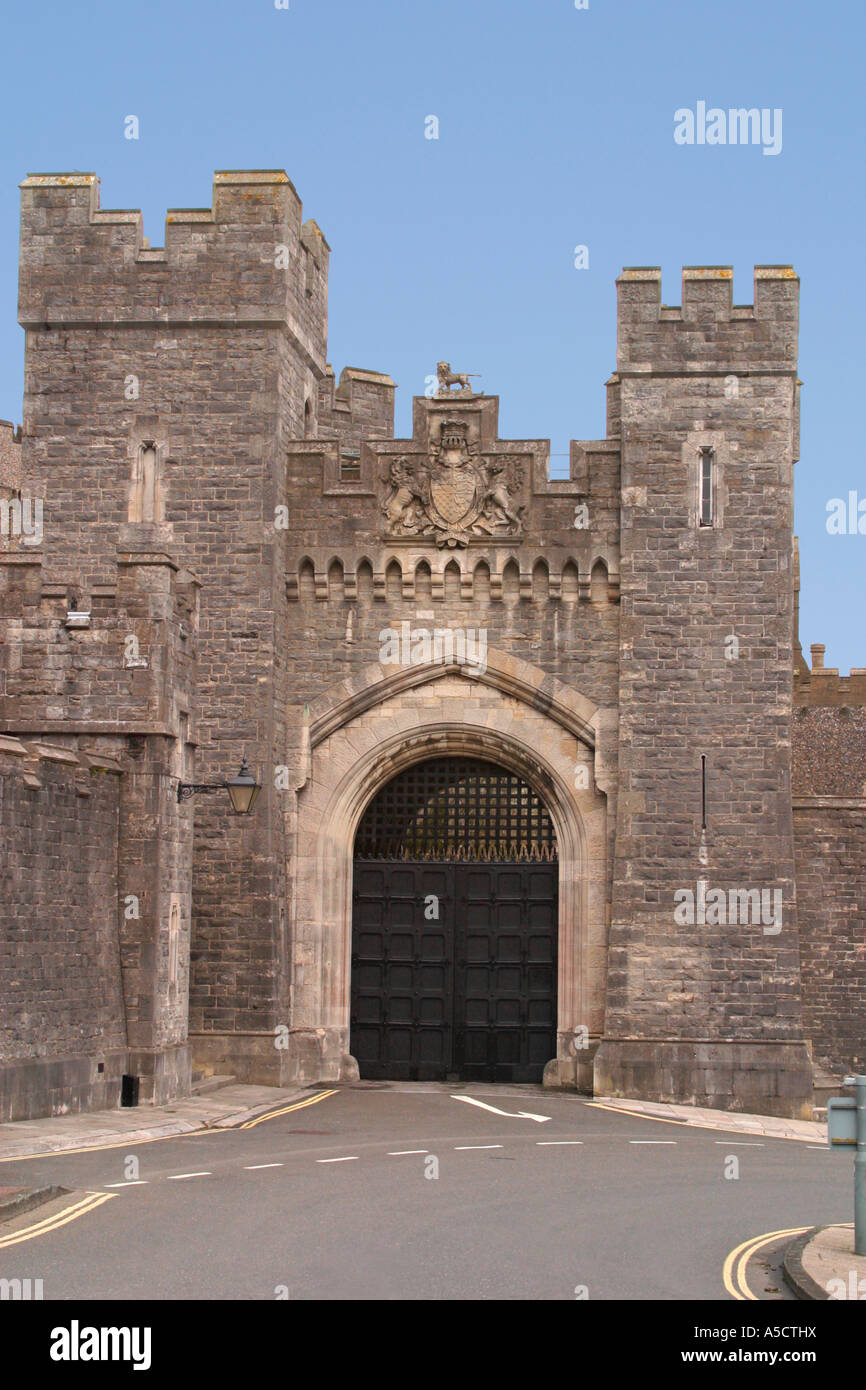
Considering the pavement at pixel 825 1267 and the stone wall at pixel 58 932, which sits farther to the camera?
the stone wall at pixel 58 932

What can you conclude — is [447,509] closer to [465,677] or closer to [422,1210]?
[465,677]

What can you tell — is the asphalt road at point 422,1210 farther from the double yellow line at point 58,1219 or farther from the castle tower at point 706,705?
the castle tower at point 706,705

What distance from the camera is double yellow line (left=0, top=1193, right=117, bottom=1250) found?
10742mm

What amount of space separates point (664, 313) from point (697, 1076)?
972 centimetres

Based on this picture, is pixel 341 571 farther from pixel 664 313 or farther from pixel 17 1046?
pixel 17 1046

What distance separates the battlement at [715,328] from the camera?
75.8ft

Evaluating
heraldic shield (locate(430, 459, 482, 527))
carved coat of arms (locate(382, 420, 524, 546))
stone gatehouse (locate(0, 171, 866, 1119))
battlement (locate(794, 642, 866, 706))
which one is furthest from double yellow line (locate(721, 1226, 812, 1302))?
battlement (locate(794, 642, 866, 706))

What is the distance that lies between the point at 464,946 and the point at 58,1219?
41.7 ft

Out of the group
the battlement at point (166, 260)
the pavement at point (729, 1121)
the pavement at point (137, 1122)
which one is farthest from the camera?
the battlement at point (166, 260)

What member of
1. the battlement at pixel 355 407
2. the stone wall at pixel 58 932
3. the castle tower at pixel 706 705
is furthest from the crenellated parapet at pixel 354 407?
the stone wall at pixel 58 932

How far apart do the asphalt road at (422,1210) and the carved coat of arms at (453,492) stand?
316 inches

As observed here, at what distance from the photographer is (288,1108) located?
20078mm

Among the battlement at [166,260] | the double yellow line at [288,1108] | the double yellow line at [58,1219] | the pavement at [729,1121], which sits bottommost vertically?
the pavement at [729,1121]

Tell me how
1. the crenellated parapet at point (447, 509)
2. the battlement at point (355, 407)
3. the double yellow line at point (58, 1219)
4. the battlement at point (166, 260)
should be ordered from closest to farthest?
1. the double yellow line at point (58, 1219)
2. the battlement at point (166, 260)
3. the crenellated parapet at point (447, 509)
4. the battlement at point (355, 407)
